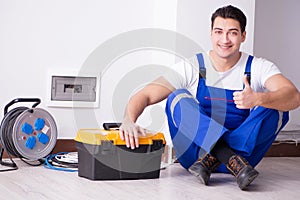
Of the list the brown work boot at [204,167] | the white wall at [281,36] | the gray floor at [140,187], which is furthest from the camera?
the white wall at [281,36]

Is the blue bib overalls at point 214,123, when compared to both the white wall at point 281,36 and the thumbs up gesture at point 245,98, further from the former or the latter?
the white wall at point 281,36

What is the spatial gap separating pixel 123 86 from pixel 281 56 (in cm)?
104

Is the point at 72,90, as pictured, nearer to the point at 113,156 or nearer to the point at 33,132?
the point at 33,132

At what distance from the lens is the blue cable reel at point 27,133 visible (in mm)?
2906

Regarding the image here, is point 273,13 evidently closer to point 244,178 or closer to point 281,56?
point 281,56

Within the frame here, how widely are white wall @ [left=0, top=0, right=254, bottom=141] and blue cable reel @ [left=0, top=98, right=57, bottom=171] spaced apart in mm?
223

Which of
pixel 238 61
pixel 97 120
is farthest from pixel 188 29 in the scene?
pixel 97 120

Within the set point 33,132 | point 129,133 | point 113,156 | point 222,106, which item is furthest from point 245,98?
point 33,132

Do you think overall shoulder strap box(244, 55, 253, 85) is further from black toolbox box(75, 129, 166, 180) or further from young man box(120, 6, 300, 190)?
black toolbox box(75, 129, 166, 180)

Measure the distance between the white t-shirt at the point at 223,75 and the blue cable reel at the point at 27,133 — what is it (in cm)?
66

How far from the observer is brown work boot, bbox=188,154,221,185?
2.61 m

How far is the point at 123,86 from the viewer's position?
3338 mm

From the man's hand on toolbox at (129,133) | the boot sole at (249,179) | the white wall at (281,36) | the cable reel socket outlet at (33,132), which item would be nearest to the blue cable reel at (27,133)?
the cable reel socket outlet at (33,132)

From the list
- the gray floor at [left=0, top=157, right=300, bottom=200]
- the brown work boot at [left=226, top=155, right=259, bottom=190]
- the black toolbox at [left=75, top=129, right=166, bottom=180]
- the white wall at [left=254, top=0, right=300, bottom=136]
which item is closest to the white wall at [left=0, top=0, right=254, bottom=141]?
the white wall at [left=254, top=0, right=300, bottom=136]
